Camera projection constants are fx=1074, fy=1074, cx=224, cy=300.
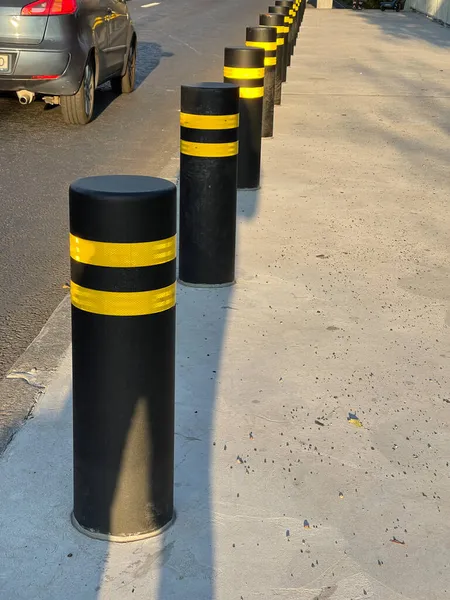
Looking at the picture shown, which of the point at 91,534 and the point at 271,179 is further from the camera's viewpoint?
the point at 271,179

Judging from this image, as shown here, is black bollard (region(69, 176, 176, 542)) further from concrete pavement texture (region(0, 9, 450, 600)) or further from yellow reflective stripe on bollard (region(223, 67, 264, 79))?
yellow reflective stripe on bollard (region(223, 67, 264, 79))

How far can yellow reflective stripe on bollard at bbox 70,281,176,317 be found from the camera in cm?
295

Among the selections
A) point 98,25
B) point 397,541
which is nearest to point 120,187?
point 397,541

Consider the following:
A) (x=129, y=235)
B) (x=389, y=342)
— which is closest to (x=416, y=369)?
(x=389, y=342)

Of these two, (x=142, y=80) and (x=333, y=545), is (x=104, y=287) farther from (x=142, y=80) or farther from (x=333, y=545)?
(x=142, y=80)

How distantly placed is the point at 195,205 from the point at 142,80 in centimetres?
1002

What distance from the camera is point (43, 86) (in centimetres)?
1026

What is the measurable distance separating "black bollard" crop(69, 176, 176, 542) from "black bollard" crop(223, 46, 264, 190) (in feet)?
14.6

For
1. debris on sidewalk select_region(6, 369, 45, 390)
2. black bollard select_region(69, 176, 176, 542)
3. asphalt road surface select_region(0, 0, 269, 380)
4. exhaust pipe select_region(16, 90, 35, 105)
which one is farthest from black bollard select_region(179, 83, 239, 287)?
exhaust pipe select_region(16, 90, 35, 105)

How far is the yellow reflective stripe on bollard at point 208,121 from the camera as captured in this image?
5.28 metres

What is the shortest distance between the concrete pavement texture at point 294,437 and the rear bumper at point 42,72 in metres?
3.30

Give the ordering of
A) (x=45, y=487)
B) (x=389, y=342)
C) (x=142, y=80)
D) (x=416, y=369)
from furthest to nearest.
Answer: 1. (x=142, y=80)
2. (x=389, y=342)
3. (x=416, y=369)
4. (x=45, y=487)

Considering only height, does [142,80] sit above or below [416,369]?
below

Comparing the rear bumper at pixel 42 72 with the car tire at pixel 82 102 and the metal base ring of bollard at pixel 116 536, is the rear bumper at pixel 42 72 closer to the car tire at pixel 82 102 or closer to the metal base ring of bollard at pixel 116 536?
the car tire at pixel 82 102
